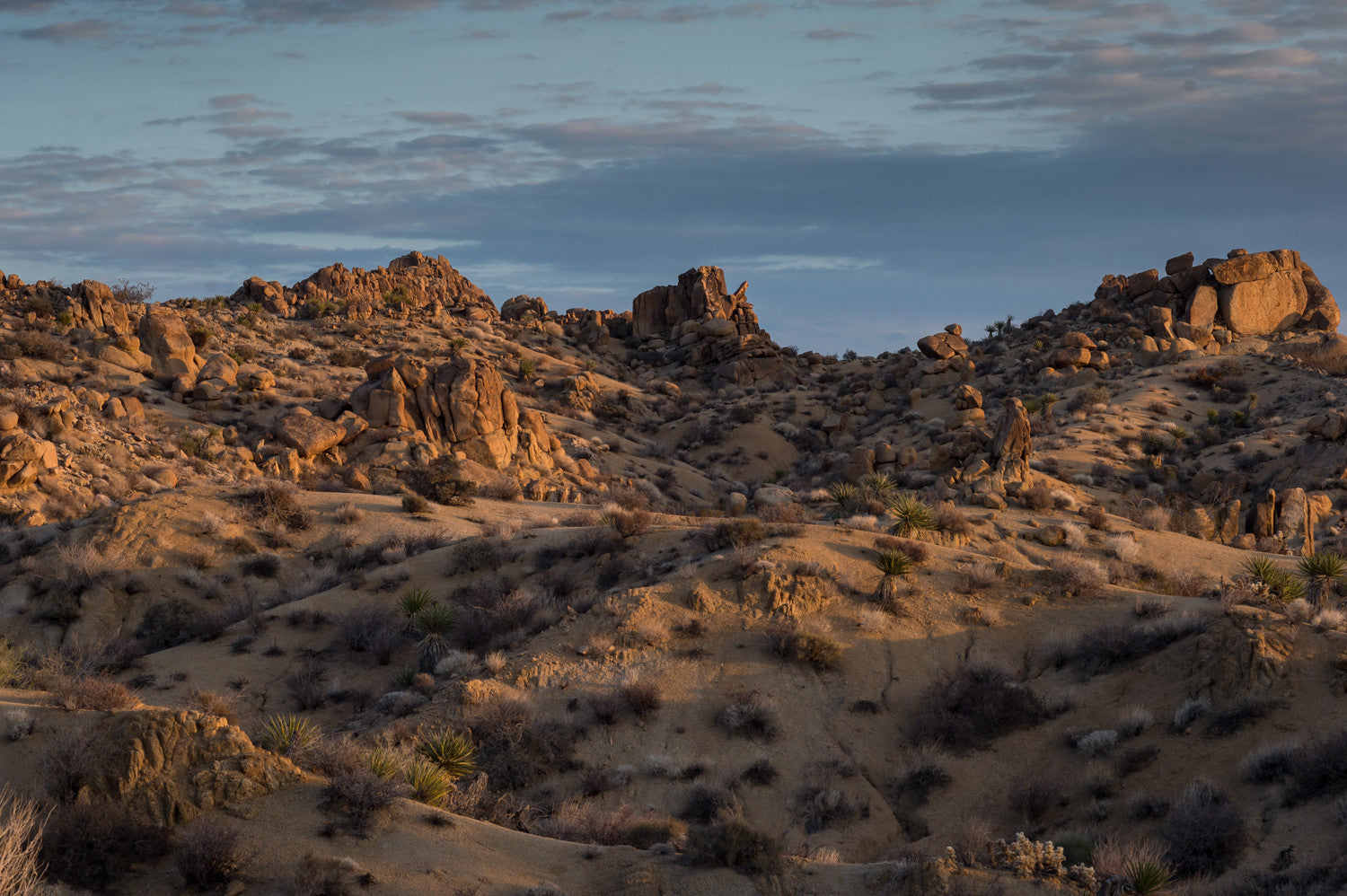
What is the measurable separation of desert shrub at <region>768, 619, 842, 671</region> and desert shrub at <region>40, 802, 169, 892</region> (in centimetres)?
1143

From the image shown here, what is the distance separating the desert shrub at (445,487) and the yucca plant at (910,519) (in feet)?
49.1

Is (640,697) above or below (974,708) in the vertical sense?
above

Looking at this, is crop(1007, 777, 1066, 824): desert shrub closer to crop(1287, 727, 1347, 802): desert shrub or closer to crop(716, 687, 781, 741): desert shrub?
crop(1287, 727, 1347, 802): desert shrub

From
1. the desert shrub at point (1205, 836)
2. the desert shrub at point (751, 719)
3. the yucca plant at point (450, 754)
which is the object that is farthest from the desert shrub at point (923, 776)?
the yucca plant at point (450, 754)

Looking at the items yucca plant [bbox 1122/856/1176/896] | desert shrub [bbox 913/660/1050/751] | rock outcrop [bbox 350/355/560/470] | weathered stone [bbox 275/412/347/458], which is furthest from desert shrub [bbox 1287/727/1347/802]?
weathered stone [bbox 275/412/347/458]

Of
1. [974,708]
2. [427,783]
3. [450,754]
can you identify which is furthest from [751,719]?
[427,783]

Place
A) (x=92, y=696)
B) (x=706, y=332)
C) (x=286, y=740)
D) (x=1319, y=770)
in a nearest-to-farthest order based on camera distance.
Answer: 1. (x=92, y=696)
2. (x=286, y=740)
3. (x=1319, y=770)
4. (x=706, y=332)

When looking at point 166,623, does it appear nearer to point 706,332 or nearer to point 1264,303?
point 706,332

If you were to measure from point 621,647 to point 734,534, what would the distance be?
467cm

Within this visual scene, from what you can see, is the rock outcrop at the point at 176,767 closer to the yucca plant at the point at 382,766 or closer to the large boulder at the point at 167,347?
the yucca plant at the point at 382,766

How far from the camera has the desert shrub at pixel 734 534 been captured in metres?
22.2

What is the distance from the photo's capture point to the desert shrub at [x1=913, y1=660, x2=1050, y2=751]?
16.8 metres

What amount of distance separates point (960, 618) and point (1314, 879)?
966cm

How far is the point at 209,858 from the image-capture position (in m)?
9.48
